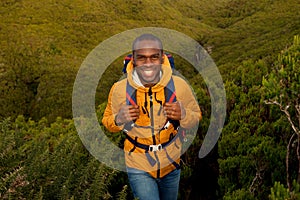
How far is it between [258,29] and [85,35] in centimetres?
3488

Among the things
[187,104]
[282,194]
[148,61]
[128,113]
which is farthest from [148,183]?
[282,194]

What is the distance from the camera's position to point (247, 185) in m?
3.95

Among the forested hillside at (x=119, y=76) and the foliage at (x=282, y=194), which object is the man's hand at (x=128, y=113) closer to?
the forested hillside at (x=119, y=76)

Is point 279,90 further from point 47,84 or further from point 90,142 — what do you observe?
point 47,84

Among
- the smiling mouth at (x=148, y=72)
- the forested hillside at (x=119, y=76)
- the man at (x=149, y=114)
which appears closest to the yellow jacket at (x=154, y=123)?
→ the man at (x=149, y=114)

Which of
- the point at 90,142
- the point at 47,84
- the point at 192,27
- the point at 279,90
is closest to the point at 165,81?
the point at 279,90

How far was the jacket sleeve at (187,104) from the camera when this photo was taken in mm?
3416

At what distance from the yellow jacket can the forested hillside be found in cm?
32

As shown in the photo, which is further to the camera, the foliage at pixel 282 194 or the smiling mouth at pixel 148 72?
the smiling mouth at pixel 148 72

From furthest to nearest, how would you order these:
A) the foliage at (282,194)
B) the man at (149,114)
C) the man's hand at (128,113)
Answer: the man at (149,114)
the man's hand at (128,113)
the foliage at (282,194)

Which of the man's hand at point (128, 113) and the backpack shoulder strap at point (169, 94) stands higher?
the backpack shoulder strap at point (169, 94)

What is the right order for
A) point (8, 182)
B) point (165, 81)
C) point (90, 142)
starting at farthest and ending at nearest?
point (90, 142) → point (165, 81) → point (8, 182)

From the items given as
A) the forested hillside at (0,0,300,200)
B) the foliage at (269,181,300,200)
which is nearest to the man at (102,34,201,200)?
the forested hillside at (0,0,300,200)

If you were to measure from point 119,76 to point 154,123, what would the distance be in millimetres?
43102
